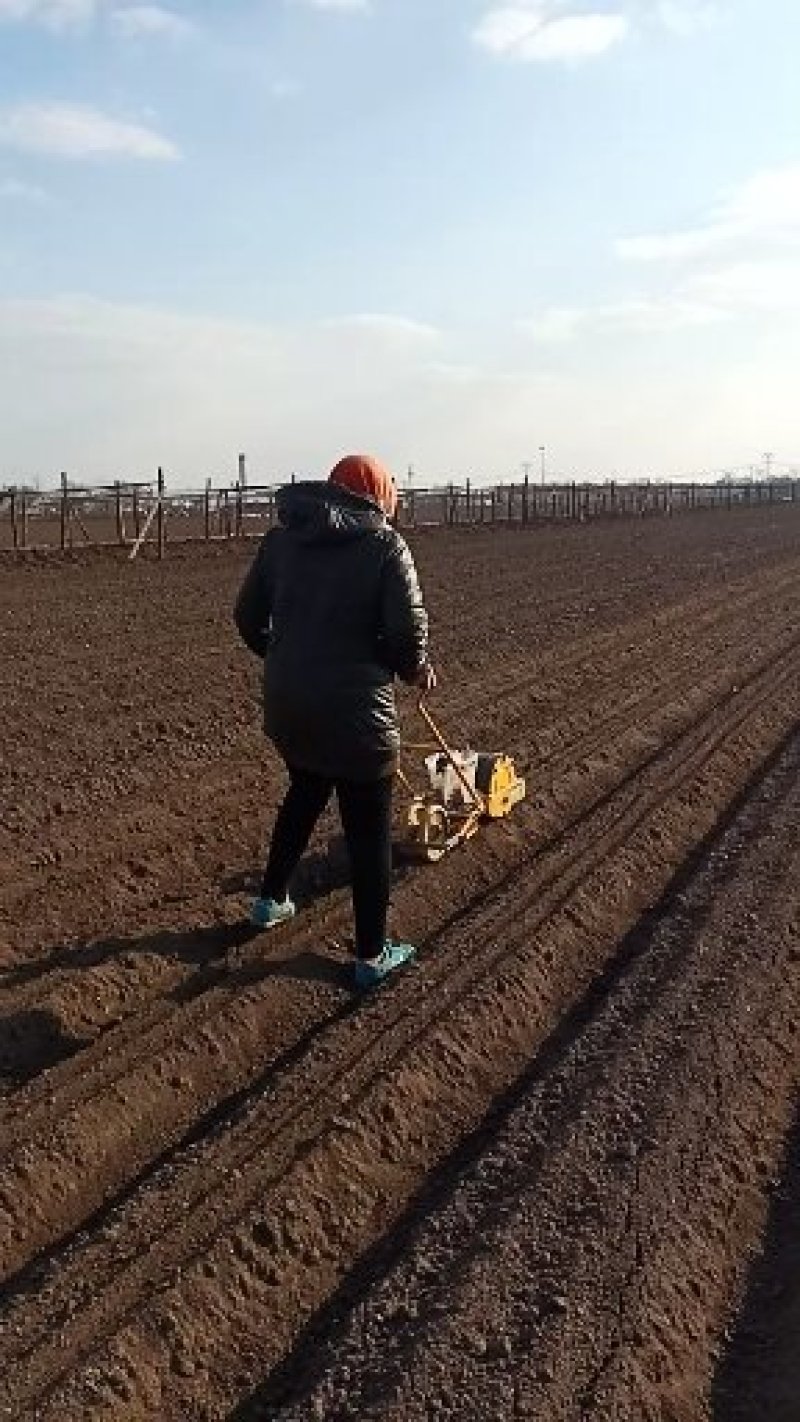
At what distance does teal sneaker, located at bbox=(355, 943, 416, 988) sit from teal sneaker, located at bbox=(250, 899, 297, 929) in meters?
0.54

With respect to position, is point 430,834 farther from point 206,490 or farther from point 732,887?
point 206,490

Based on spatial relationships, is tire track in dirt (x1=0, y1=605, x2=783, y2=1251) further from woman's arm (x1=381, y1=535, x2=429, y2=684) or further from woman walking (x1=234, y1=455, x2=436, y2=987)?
woman's arm (x1=381, y1=535, x2=429, y2=684)

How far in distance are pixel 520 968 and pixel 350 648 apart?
161cm

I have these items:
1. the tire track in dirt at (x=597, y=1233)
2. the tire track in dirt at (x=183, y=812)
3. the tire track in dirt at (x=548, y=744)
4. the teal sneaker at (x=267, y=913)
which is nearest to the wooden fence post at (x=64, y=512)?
the tire track in dirt at (x=548, y=744)

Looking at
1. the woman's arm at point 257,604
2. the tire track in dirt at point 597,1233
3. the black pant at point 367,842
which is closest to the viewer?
the tire track in dirt at point 597,1233

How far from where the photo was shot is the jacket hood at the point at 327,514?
5.43m

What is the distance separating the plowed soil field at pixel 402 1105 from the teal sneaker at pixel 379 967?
89 mm

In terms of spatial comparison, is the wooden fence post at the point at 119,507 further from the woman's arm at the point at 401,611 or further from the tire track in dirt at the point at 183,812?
the woman's arm at the point at 401,611

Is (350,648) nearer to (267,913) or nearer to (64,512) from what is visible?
(267,913)

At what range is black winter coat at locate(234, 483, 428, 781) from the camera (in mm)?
5465

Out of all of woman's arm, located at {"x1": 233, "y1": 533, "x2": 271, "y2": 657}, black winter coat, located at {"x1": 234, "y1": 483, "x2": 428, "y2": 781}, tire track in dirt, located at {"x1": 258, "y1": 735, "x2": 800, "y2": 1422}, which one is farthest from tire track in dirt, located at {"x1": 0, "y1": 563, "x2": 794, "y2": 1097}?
tire track in dirt, located at {"x1": 258, "y1": 735, "x2": 800, "y2": 1422}

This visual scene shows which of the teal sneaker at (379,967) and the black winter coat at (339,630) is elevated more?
the black winter coat at (339,630)

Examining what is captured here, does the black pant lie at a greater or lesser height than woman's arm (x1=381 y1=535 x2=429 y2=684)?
lesser

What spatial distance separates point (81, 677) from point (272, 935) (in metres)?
6.83
